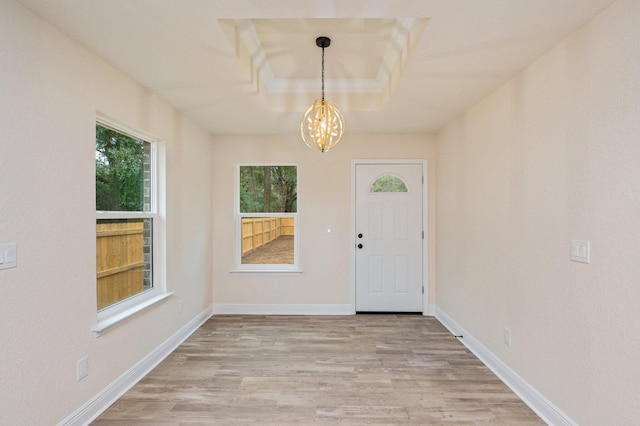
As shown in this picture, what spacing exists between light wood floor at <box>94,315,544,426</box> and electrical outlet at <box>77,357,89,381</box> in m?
0.33

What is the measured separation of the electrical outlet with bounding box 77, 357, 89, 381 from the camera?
2029mm

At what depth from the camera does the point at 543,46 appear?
206 cm

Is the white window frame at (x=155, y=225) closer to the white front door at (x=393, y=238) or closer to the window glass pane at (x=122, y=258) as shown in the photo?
the window glass pane at (x=122, y=258)

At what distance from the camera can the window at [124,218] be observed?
2.39m

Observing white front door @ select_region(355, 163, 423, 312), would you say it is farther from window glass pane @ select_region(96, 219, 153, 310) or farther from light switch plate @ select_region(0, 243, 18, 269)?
light switch plate @ select_region(0, 243, 18, 269)

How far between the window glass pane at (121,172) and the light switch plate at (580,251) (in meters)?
3.14

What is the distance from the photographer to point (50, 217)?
186cm

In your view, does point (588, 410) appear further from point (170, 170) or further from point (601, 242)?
point (170, 170)

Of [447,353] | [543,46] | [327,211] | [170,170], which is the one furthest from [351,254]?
[543,46]

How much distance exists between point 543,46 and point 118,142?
122 inches

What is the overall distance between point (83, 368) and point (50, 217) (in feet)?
3.23

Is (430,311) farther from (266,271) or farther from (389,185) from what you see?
(266,271)

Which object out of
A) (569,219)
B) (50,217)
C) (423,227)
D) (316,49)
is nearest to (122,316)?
(50,217)

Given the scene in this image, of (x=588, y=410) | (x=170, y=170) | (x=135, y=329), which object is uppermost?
(x=170, y=170)
